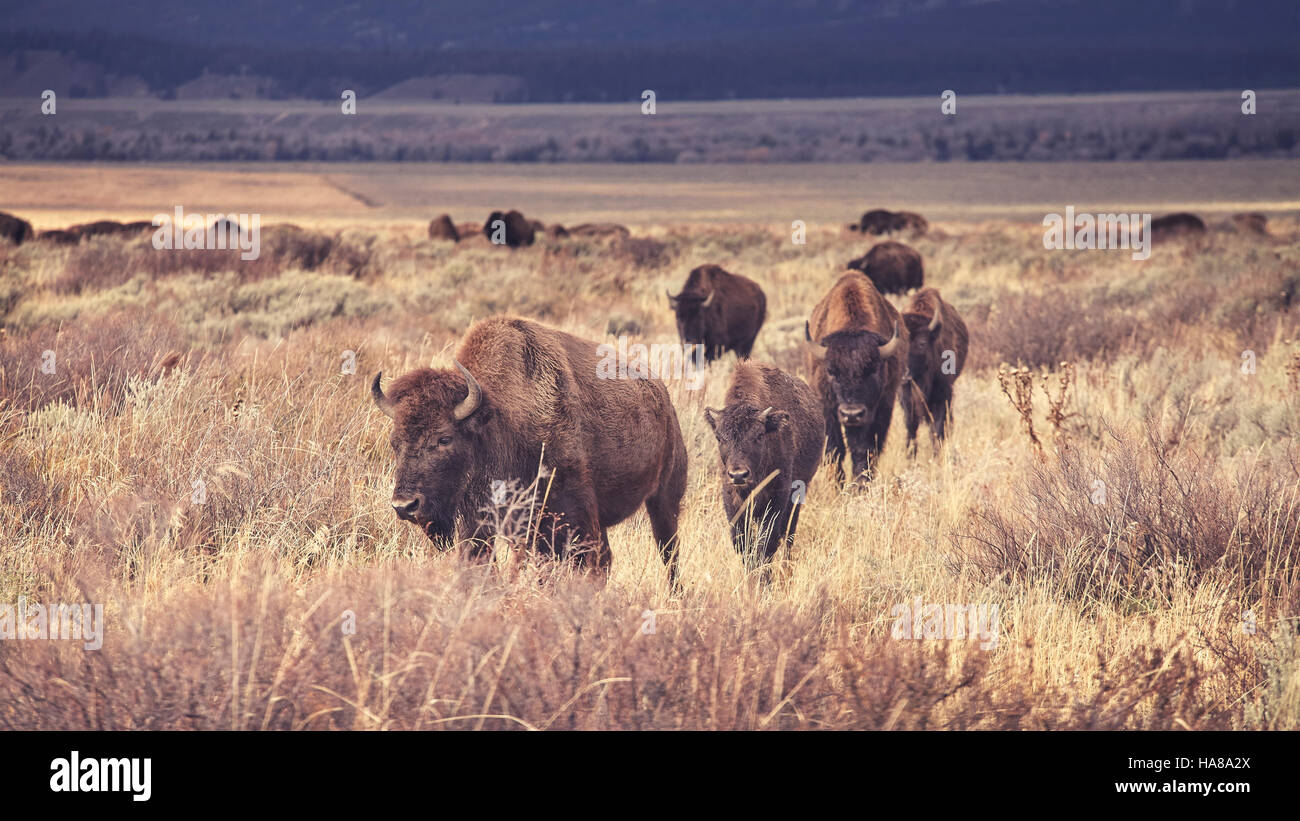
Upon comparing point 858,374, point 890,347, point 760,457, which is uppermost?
point 890,347

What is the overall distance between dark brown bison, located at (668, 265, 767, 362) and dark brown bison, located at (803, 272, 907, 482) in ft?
18.2

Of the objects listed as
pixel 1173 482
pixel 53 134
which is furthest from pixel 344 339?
pixel 53 134

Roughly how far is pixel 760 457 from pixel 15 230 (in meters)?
26.0

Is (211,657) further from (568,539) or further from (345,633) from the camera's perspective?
(568,539)

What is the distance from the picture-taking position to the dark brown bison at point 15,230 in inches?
1052

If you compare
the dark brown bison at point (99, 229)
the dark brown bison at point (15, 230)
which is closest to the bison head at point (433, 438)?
the dark brown bison at point (99, 229)

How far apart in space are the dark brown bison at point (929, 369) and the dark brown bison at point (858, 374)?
59 centimetres

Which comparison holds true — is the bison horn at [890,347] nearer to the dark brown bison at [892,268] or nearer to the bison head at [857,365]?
the bison head at [857,365]

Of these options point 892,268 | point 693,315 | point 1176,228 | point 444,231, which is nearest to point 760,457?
point 693,315

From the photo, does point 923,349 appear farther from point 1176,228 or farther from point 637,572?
point 1176,228

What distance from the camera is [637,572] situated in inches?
229

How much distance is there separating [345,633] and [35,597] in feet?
7.26

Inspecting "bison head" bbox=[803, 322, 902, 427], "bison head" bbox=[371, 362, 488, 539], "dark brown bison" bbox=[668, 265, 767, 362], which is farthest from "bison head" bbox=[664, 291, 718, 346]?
"bison head" bbox=[371, 362, 488, 539]
